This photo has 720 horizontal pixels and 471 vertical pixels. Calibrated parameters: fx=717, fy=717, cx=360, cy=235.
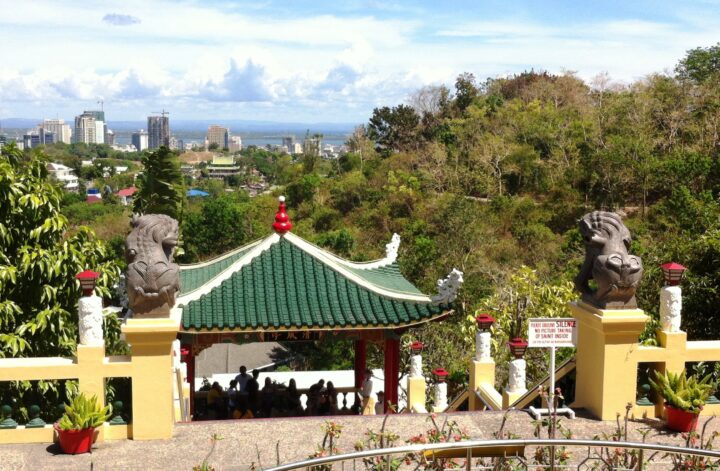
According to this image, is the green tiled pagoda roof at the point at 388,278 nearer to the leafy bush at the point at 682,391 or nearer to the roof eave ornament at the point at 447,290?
the roof eave ornament at the point at 447,290

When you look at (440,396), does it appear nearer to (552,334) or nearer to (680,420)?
(552,334)

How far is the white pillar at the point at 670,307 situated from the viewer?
284 inches

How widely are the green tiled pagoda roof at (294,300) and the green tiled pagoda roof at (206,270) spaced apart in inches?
23.4

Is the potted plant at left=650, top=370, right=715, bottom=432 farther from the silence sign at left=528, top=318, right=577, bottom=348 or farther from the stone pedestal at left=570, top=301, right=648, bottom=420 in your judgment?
the silence sign at left=528, top=318, right=577, bottom=348

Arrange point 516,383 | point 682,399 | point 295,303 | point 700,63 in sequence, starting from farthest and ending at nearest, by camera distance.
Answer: point 700,63, point 295,303, point 516,383, point 682,399

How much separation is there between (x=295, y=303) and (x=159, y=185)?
17.4m

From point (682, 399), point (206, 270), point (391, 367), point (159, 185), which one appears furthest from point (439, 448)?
point (159, 185)

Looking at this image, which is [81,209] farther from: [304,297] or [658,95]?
[304,297]

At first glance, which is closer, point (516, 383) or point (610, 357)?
point (610, 357)

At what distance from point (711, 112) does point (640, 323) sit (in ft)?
110

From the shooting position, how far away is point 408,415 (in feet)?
24.4

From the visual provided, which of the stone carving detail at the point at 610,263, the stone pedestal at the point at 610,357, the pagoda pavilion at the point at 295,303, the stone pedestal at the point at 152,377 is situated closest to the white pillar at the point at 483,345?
the pagoda pavilion at the point at 295,303

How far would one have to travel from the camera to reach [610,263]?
697 cm

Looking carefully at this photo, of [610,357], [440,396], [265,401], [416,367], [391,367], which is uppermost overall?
[610,357]
